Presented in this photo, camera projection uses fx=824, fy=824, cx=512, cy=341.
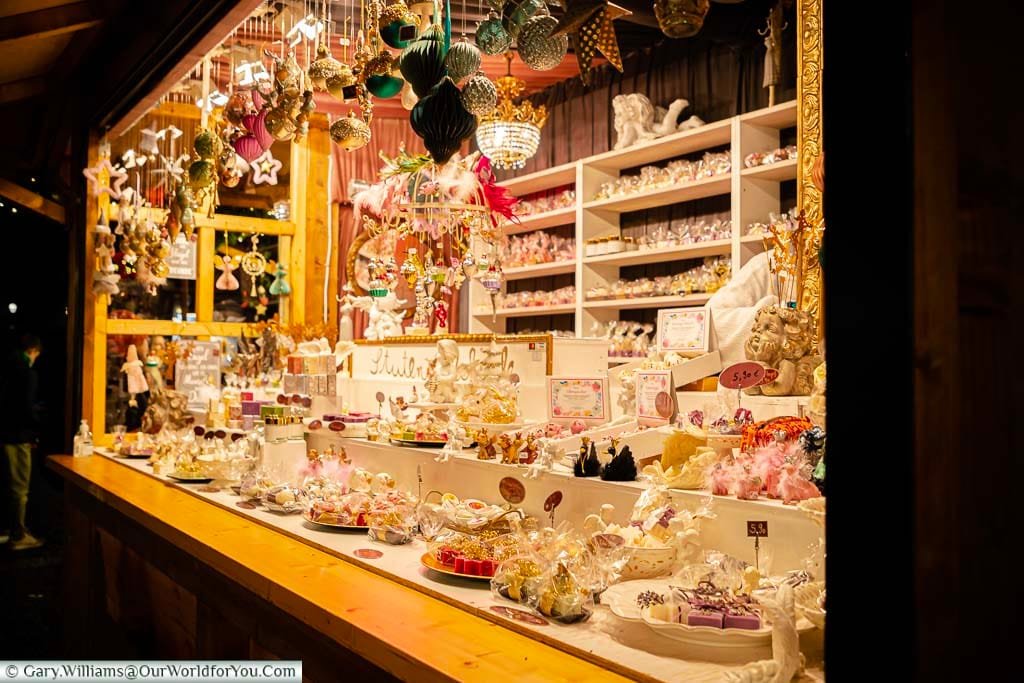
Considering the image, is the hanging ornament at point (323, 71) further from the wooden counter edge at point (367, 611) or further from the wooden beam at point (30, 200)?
the wooden beam at point (30, 200)

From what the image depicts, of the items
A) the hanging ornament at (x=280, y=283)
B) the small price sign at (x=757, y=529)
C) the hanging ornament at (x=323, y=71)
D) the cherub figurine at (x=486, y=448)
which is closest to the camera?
the small price sign at (x=757, y=529)

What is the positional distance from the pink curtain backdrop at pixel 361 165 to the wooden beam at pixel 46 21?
438cm

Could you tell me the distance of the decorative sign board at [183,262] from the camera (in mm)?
5805

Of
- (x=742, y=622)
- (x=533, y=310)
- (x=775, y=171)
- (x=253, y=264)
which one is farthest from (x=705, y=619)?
(x=533, y=310)

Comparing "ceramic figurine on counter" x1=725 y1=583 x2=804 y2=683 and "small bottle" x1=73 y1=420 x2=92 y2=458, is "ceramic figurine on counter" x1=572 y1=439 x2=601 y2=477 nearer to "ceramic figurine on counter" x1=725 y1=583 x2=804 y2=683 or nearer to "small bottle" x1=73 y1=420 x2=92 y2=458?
"ceramic figurine on counter" x1=725 y1=583 x2=804 y2=683

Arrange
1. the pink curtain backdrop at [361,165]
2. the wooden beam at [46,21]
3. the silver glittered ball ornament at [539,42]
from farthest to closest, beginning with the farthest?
the pink curtain backdrop at [361,165] < the wooden beam at [46,21] < the silver glittered ball ornament at [539,42]

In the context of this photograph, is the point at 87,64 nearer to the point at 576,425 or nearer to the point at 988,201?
the point at 576,425

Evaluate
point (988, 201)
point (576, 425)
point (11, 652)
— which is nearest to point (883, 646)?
point (988, 201)

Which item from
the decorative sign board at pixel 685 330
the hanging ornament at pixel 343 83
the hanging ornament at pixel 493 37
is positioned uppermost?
the hanging ornament at pixel 343 83

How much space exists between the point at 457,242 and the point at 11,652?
289 cm

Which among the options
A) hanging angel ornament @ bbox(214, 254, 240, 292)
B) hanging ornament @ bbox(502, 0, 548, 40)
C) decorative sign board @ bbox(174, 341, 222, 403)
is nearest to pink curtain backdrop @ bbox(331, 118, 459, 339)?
hanging angel ornament @ bbox(214, 254, 240, 292)

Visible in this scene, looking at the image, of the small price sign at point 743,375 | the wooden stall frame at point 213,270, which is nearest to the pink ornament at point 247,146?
the wooden stall frame at point 213,270

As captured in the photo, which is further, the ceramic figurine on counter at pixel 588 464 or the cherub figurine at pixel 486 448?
the cherub figurine at pixel 486 448

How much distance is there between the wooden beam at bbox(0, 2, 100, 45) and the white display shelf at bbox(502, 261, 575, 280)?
150 inches
